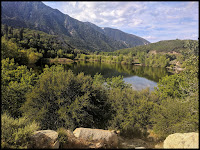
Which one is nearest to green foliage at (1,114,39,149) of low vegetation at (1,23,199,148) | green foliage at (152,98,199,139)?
low vegetation at (1,23,199,148)

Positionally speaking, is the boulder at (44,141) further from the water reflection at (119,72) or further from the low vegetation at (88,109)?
the water reflection at (119,72)

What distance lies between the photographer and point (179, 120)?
16.8 metres

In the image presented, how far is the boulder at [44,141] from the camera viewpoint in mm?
9698

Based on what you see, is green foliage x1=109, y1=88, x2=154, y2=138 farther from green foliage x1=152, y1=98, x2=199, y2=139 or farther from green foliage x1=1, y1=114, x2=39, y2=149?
green foliage x1=1, y1=114, x2=39, y2=149

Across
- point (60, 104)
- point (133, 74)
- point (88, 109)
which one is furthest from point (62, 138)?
point (133, 74)

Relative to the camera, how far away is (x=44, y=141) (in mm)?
10203

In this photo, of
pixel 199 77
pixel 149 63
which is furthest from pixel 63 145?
pixel 149 63

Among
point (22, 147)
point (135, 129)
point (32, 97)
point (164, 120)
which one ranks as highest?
point (32, 97)

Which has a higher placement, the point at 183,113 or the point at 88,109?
the point at 183,113

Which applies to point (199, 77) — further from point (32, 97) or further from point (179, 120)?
point (32, 97)

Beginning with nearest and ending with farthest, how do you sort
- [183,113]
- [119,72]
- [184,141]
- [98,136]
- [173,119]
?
[184,141] → [98,136] → [183,113] → [173,119] → [119,72]

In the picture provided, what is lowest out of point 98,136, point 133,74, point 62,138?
point 98,136

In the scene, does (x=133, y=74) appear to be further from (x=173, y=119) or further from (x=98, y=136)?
(x=98, y=136)

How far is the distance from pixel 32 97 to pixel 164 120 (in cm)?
1836
